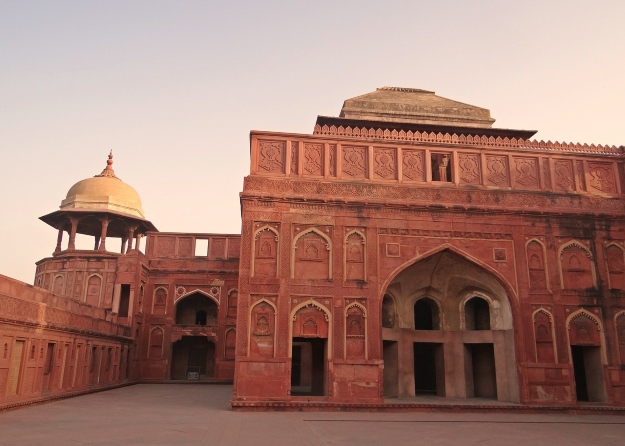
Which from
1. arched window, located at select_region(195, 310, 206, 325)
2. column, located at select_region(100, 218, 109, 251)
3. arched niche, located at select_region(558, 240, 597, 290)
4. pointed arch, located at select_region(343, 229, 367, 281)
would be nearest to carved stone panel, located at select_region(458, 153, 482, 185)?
arched niche, located at select_region(558, 240, 597, 290)

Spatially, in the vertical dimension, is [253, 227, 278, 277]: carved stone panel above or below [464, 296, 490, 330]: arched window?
above

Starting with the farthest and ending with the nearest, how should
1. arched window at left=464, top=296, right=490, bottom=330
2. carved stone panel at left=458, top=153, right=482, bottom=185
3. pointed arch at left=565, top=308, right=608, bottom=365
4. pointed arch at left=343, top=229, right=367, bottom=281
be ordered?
arched window at left=464, top=296, right=490, bottom=330
carved stone panel at left=458, top=153, right=482, bottom=185
pointed arch at left=565, top=308, right=608, bottom=365
pointed arch at left=343, top=229, right=367, bottom=281

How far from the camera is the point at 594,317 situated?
1439cm

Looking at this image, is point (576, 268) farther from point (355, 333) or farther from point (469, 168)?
point (355, 333)

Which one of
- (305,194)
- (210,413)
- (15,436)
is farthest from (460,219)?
(15,436)

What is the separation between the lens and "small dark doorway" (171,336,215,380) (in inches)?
980

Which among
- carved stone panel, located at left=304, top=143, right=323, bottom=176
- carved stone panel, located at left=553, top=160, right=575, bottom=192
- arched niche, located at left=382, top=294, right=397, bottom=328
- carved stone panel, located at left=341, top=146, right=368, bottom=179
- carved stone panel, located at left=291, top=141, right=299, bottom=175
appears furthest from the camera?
arched niche, located at left=382, top=294, right=397, bottom=328

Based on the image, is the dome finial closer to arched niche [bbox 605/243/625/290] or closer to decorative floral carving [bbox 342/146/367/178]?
decorative floral carving [bbox 342/146/367/178]

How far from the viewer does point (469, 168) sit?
15352mm

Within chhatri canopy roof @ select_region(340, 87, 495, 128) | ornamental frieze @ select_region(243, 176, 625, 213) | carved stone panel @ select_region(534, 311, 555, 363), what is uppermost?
chhatri canopy roof @ select_region(340, 87, 495, 128)

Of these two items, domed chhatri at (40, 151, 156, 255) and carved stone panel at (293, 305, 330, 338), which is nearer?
carved stone panel at (293, 305, 330, 338)

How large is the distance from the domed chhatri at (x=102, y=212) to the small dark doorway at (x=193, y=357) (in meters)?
5.25

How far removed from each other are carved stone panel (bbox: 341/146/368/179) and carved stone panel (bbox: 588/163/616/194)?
6716mm

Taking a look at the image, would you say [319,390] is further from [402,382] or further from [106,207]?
[106,207]
